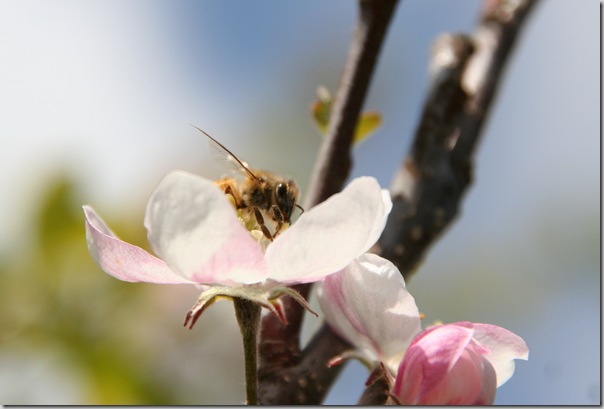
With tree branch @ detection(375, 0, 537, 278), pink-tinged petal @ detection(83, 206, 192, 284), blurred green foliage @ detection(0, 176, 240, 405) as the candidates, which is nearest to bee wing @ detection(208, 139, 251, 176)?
tree branch @ detection(375, 0, 537, 278)

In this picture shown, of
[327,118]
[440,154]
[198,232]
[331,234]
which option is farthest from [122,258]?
[440,154]

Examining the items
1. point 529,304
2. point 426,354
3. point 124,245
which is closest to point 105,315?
point 124,245

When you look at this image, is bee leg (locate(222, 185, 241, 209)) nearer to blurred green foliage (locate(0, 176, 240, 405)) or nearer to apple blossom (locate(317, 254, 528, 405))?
apple blossom (locate(317, 254, 528, 405))

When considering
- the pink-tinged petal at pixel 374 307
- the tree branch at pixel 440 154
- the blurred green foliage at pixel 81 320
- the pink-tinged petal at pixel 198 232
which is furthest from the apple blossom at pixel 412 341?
the blurred green foliage at pixel 81 320

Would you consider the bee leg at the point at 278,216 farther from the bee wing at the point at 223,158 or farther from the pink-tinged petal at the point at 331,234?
the pink-tinged petal at the point at 331,234

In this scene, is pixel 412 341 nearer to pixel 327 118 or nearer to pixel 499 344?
pixel 499 344

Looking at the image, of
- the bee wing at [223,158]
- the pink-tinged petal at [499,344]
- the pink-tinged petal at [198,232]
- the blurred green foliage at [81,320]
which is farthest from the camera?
the blurred green foliage at [81,320]

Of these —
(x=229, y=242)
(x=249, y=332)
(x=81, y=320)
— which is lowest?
(x=81, y=320)
